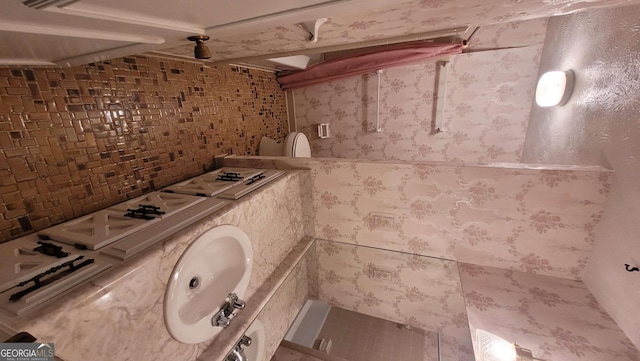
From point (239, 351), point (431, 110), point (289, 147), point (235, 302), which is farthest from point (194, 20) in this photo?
point (431, 110)

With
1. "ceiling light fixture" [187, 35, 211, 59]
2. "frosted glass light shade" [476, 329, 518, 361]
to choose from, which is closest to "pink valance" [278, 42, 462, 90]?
"ceiling light fixture" [187, 35, 211, 59]

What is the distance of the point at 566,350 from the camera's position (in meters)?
0.90

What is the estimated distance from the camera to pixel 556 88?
1.38 meters

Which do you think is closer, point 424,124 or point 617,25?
point 617,25

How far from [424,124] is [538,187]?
1.37m

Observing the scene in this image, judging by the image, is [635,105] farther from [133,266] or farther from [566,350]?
[133,266]

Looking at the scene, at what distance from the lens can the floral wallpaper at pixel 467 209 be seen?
1118mm

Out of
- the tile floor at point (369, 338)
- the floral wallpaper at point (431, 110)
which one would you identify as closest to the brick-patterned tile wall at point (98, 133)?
the floral wallpaper at point (431, 110)

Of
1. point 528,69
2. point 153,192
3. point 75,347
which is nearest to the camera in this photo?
point 75,347

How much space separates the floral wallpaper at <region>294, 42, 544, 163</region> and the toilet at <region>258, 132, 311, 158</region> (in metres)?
0.72

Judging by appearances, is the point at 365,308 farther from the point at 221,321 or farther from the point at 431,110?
the point at 431,110

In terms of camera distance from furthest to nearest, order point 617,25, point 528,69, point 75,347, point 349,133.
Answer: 1. point 349,133
2. point 528,69
3. point 617,25
4. point 75,347

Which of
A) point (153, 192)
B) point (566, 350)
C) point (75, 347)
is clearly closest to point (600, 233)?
point (566, 350)

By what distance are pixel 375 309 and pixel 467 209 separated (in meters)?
0.86
